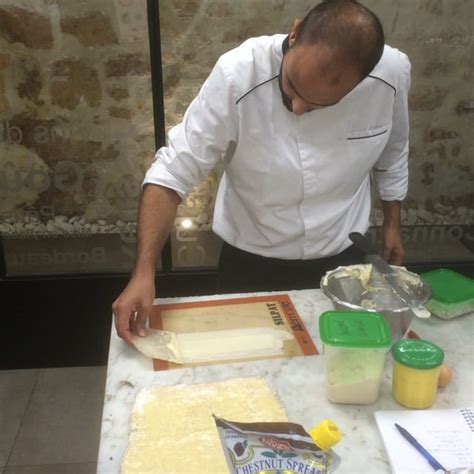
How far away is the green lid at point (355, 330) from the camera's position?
1.01 m

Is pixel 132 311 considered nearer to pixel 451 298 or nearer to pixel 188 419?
pixel 188 419

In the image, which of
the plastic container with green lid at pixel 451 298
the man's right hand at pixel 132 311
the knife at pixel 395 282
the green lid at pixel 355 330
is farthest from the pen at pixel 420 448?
the man's right hand at pixel 132 311

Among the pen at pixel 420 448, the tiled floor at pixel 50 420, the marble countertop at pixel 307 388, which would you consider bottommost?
the tiled floor at pixel 50 420

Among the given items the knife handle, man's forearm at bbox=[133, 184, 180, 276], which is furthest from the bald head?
man's forearm at bbox=[133, 184, 180, 276]

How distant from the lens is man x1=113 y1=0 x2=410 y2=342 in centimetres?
130

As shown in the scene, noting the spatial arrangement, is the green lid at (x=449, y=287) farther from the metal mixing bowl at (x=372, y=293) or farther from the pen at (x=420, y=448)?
the pen at (x=420, y=448)

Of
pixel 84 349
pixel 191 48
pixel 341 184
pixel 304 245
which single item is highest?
pixel 191 48

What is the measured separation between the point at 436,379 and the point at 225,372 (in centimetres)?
40

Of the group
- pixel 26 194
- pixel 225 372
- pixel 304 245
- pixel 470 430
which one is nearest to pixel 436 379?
pixel 470 430

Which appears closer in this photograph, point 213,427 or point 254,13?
point 213,427

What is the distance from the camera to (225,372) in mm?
1182

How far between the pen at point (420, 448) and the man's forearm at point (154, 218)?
0.71 metres

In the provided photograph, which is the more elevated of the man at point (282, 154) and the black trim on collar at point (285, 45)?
the black trim on collar at point (285, 45)

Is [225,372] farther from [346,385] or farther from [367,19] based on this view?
[367,19]
